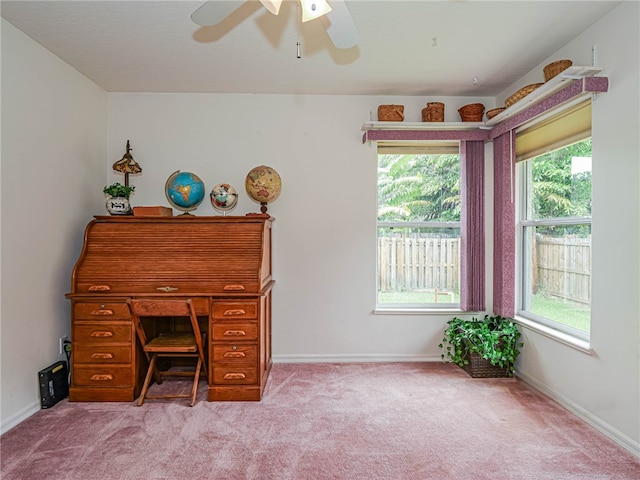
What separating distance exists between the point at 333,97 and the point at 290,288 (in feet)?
6.17

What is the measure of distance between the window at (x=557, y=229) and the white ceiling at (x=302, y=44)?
621mm

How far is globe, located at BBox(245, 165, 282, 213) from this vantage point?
343 cm

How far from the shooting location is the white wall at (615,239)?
2223 mm

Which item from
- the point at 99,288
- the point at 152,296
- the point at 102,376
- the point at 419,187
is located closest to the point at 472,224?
Answer: the point at 419,187

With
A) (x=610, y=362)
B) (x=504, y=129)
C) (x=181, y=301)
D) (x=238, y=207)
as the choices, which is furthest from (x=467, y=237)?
(x=181, y=301)

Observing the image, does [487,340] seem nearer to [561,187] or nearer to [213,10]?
[561,187]

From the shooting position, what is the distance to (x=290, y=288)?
382 cm

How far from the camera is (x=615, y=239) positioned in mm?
2348

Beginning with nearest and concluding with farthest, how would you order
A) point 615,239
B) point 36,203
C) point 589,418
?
point 615,239
point 589,418
point 36,203

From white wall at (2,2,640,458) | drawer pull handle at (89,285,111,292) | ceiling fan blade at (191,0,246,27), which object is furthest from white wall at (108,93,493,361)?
ceiling fan blade at (191,0,246,27)

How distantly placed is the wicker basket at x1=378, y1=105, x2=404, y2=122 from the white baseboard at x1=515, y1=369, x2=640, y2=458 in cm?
248

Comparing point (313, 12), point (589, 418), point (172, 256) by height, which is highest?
point (313, 12)

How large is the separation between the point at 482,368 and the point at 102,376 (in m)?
3.03

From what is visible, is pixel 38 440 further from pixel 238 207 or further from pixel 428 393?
pixel 428 393
